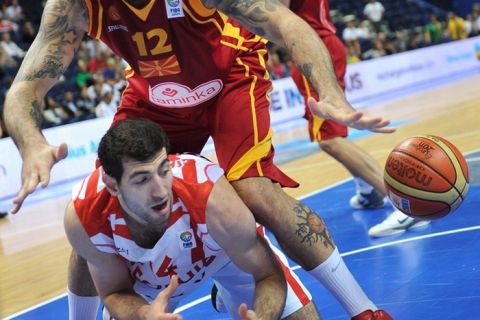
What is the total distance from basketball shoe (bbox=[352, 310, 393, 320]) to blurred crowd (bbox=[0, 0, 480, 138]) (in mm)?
9595

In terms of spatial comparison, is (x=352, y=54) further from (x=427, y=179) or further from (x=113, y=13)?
(x=113, y=13)

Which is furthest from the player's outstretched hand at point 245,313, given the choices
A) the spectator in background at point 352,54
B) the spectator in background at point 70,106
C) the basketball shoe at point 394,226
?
the spectator in background at point 352,54

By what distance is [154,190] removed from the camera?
338cm

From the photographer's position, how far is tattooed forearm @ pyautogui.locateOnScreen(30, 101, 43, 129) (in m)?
3.68

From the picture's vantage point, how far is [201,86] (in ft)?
14.2

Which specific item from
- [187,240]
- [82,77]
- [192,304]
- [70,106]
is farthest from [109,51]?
[187,240]

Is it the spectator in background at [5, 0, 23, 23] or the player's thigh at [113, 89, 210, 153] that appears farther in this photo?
the spectator in background at [5, 0, 23, 23]

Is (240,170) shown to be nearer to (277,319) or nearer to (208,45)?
(208,45)

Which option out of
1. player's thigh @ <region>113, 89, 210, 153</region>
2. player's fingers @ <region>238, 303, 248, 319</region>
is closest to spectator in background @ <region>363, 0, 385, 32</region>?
player's thigh @ <region>113, 89, 210, 153</region>

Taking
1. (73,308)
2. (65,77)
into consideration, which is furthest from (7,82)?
(73,308)

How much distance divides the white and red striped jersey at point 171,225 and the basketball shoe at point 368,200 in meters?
3.31

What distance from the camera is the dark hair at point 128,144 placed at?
336 centimetres

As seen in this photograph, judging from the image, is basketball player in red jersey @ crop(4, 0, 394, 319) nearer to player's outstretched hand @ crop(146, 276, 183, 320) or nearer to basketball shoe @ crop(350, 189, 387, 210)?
player's outstretched hand @ crop(146, 276, 183, 320)

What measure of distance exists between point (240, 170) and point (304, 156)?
7.07 metres
